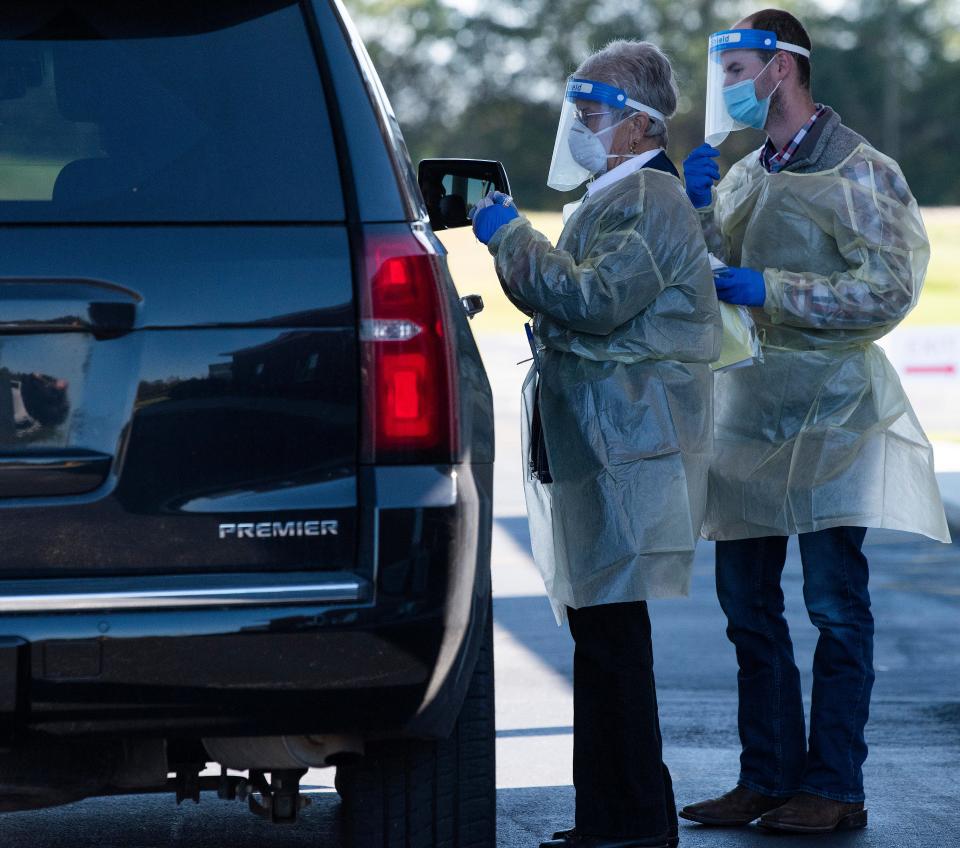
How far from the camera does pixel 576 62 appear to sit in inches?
3054

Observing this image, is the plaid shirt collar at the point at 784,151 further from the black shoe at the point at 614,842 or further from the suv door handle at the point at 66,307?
the suv door handle at the point at 66,307

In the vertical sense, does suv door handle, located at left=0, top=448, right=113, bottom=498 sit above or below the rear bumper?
above

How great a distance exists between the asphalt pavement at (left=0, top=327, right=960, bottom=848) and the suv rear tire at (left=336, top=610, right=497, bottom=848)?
879 millimetres

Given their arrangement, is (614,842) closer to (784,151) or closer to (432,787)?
(432,787)

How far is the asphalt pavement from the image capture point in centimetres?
410

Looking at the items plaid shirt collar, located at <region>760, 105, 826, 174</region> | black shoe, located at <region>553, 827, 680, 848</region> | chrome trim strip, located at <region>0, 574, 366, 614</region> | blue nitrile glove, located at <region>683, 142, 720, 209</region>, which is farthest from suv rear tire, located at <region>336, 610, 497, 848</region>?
plaid shirt collar, located at <region>760, 105, 826, 174</region>

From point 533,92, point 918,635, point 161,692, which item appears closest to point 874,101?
point 533,92

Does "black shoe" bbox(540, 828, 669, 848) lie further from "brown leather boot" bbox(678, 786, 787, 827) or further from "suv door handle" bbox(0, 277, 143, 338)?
"suv door handle" bbox(0, 277, 143, 338)

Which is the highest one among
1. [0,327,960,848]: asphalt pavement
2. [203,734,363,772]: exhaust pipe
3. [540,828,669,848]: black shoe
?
[203,734,363,772]: exhaust pipe

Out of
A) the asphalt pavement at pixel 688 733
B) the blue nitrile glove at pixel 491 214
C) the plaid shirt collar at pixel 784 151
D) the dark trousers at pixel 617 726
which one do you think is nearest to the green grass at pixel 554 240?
the asphalt pavement at pixel 688 733

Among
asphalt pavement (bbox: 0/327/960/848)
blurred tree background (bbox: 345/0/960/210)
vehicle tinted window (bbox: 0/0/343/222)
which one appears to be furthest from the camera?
blurred tree background (bbox: 345/0/960/210)

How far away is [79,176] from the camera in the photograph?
2635mm

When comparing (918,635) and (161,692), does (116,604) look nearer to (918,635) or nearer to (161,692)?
(161,692)

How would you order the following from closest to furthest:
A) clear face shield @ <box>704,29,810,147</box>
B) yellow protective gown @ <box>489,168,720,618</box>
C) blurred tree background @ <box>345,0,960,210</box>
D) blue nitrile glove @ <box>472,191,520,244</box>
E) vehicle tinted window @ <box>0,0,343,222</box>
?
vehicle tinted window @ <box>0,0,343,222</box> < yellow protective gown @ <box>489,168,720,618</box> < blue nitrile glove @ <box>472,191,520,244</box> < clear face shield @ <box>704,29,810,147</box> < blurred tree background @ <box>345,0,960,210</box>
